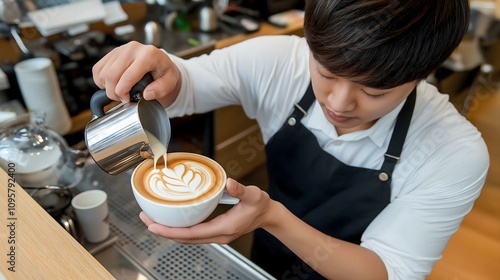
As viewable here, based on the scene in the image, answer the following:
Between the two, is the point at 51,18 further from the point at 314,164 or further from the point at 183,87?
the point at 314,164

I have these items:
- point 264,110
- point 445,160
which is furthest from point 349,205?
point 264,110

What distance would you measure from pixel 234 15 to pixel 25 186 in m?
2.11

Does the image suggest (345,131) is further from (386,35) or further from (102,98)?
(102,98)

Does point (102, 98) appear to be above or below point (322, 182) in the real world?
above

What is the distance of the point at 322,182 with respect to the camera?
1293mm

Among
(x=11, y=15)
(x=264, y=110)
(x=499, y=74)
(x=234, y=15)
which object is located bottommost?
(x=499, y=74)

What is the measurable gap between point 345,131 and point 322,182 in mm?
178

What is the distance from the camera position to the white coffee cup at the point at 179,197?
79 centimetres

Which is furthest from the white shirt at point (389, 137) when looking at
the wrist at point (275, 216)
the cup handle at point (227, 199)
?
the cup handle at point (227, 199)

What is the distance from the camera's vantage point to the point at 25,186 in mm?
1067

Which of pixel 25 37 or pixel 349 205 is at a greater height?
pixel 25 37

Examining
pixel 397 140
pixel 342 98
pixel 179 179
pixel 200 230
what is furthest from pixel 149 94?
pixel 397 140

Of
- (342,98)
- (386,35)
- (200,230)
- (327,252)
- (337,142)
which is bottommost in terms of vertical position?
(327,252)

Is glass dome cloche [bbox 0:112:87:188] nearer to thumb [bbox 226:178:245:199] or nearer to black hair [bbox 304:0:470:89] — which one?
Answer: thumb [bbox 226:178:245:199]
